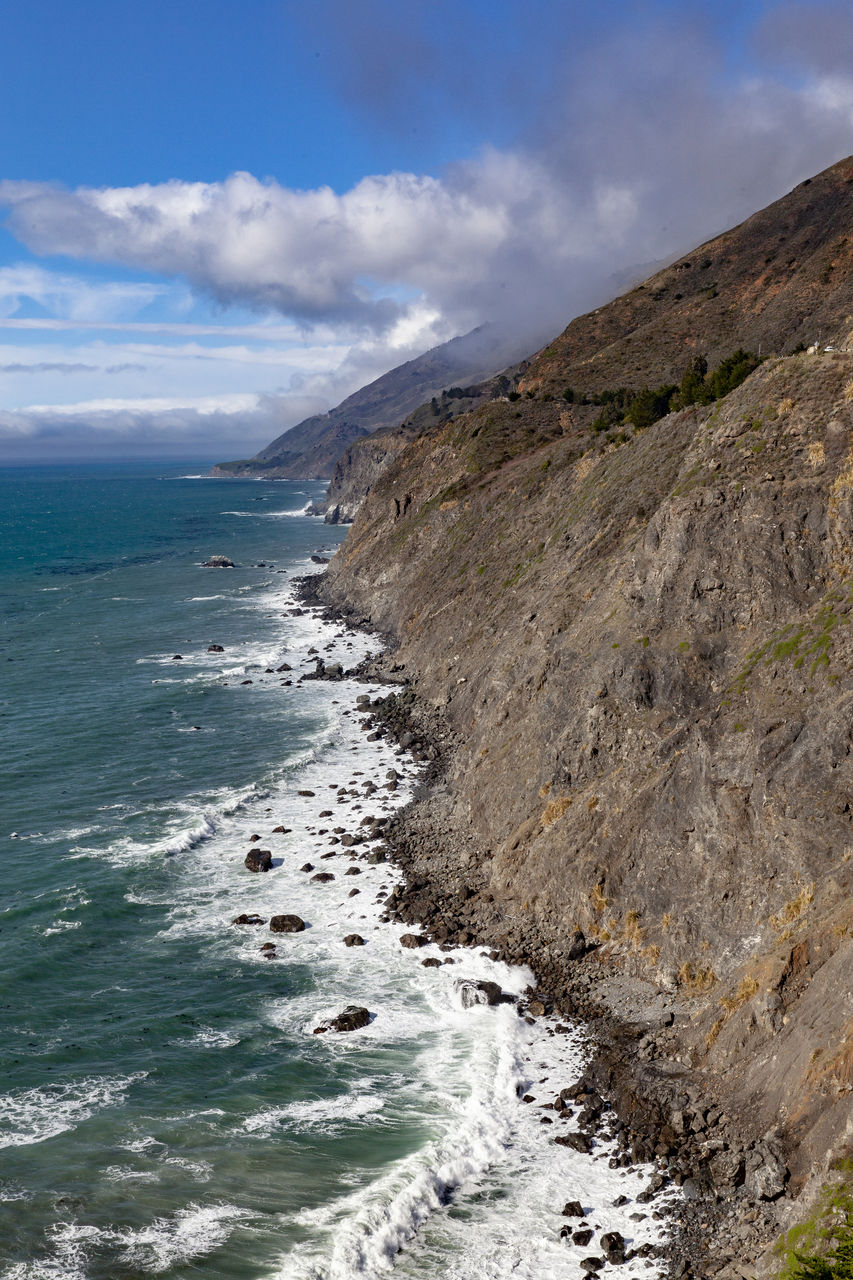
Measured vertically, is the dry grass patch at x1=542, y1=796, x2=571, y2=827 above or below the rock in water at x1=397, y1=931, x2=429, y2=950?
above

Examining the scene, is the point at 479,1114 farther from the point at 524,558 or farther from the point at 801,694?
the point at 524,558

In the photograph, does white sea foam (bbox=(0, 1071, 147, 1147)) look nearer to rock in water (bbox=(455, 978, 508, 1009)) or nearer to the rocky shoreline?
rock in water (bbox=(455, 978, 508, 1009))

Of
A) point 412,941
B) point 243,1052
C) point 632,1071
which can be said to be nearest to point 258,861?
point 412,941

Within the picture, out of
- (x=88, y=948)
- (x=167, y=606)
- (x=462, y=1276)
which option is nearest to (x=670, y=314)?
(x=167, y=606)

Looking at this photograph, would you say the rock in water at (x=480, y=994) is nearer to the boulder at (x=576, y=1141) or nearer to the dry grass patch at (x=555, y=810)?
the boulder at (x=576, y=1141)

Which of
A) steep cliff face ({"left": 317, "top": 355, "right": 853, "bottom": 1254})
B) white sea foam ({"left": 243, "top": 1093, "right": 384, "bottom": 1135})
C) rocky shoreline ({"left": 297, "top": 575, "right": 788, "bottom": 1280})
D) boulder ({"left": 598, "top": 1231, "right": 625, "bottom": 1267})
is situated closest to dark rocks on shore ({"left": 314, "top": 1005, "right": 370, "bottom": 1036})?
white sea foam ({"left": 243, "top": 1093, "right": 384, "bottom": 1135})
